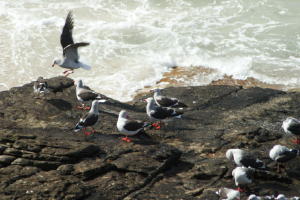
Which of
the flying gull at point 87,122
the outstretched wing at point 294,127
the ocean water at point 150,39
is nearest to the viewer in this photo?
the flying gull at point 87,122

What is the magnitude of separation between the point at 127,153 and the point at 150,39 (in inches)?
611

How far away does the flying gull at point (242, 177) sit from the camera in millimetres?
7910

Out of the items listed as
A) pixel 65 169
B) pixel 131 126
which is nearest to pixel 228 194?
pixel 131 126

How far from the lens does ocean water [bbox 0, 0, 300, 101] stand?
19344mm

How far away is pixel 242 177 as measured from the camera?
7.90 m

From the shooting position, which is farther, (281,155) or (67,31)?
(67,31)

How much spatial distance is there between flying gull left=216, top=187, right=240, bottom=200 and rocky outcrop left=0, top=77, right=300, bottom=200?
0.18m

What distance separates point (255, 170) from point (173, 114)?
9.36ft

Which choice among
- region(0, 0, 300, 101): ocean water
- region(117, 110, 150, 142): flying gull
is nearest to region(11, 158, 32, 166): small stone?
region(117, 110, 150, 142): flying gull

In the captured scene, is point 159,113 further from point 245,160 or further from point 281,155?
point 281,155

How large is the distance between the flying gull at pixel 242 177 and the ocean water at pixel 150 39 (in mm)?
9205

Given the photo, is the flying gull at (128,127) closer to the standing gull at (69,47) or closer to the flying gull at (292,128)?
the flying gull at (292,128)

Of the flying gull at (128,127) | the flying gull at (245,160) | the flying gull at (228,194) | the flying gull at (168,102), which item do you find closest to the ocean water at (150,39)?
the flying gull at (168,102)

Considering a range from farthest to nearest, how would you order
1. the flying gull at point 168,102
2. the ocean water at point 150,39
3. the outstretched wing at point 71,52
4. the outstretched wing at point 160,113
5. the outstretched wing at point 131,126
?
1. the ocean water at point 150,39
2. the outstretched wing at point 71,52
3. the flying gull at point 168,102
4. the outstretched wing at point 160,113
5. the outstretched wing at point 131,126
